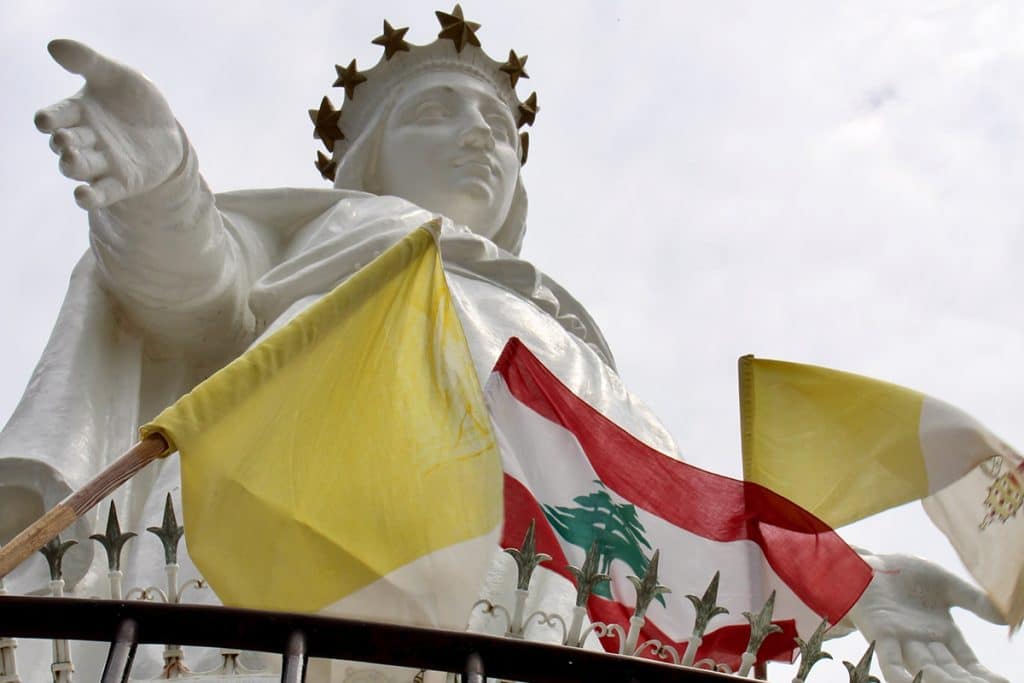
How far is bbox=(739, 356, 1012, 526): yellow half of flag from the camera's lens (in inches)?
231

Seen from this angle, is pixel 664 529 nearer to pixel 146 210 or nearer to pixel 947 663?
pixel 947 663

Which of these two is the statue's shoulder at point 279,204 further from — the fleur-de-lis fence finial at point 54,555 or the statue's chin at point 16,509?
the fleur-de-lis fence finial at point 54,555

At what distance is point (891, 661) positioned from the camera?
5.75 m

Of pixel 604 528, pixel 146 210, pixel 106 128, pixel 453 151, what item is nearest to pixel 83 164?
pixel 106 128

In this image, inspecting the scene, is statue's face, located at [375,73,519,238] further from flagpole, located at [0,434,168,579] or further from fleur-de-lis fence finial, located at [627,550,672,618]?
fleur-de-lis fence finial, located at [627,550,672,618]

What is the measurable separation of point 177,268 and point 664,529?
2713 millimetres

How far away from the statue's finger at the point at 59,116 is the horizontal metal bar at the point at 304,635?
204 centimetres

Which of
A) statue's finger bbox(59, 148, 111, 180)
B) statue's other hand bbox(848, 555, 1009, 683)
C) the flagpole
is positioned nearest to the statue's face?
statue's finger bbox(59, 148, 111, 180)

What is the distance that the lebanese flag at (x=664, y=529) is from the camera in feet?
16.2

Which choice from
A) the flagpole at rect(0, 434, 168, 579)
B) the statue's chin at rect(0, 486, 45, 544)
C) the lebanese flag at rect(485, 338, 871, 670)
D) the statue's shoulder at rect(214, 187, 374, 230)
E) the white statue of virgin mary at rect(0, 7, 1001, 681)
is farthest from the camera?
the statue's shoulder at rect(214, 187, 374, 230)

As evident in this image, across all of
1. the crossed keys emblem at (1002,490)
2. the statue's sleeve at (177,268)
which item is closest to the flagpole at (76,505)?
the statue's sleeve at (177,268)

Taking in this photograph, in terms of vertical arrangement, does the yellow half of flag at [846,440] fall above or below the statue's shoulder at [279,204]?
below

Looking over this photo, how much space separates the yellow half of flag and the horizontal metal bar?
203 cm

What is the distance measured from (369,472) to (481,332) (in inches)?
105
